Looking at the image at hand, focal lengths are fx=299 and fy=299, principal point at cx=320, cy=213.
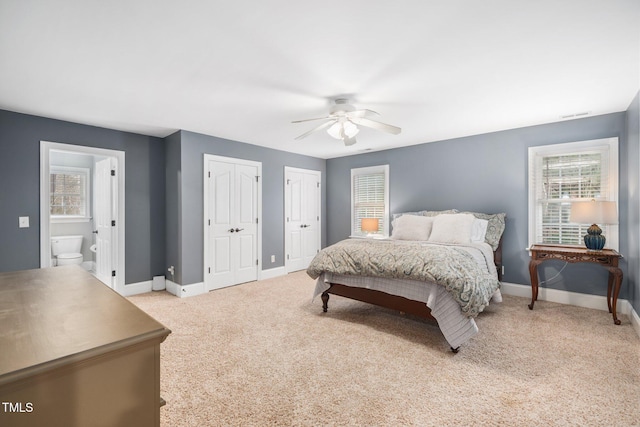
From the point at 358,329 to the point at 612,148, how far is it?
11.9ft

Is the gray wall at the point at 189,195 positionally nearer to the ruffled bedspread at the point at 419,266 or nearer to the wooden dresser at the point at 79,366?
the ruffled bedspread at the point at 419,266

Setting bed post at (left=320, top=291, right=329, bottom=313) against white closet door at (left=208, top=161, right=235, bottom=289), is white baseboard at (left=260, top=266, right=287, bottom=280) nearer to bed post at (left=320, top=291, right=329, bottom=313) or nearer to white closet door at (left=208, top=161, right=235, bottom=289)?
white closet door at (left=208, top=161, right=235, bottom=289)

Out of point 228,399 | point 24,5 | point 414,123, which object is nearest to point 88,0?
point 24,5

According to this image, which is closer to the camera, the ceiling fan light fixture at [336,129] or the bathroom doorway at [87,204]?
the ceiling fan light fixture at [336,129]

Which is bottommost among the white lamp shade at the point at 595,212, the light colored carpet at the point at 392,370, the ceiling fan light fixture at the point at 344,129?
the light colored carpet at the point at 392,370

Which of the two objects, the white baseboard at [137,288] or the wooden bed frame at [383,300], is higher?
the wooden bed frame at [383,300]

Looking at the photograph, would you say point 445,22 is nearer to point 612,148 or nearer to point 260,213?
point 612,148

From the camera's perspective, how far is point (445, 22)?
1.82 m

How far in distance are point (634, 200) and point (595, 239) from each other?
0.51m

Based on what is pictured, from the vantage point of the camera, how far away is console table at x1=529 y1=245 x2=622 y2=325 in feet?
10.1

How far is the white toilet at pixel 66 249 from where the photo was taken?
16.6 ft

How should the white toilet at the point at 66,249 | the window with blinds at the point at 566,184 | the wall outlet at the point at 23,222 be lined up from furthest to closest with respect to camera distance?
1. the white toilet at the point at 66,249
2. the window with blinds at the point at 566,184
3. the wall outlet at the point at 23,222

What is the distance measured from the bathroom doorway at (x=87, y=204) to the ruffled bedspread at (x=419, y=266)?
294 centimetres

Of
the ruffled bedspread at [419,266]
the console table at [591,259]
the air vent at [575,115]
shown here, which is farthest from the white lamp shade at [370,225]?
the air vent at [575,115]
